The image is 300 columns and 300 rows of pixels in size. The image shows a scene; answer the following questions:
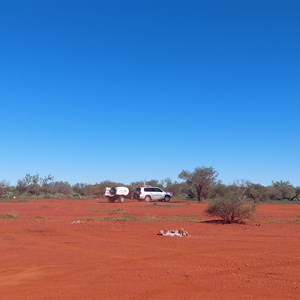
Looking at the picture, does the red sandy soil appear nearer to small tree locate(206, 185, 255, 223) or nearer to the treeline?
small tree locate(206, 185, 255, 223)

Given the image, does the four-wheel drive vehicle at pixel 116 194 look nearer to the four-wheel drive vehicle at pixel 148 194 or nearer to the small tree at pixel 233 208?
the four-wheel drive vehicle at pixel 148 194

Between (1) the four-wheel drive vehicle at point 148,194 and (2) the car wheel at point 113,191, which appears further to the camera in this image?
(1) the four-wheel drive vehicle at point 148,194

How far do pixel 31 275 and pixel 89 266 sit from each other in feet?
4.89

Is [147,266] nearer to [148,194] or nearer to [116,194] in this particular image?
[116,194]

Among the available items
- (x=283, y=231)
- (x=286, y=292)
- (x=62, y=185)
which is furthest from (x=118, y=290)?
(x=62, y=185)

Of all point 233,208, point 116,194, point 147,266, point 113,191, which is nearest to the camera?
point 147,266

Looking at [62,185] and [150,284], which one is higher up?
[62,185]

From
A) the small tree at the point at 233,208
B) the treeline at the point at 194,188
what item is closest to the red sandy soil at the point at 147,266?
the small tree at the point at 233,208

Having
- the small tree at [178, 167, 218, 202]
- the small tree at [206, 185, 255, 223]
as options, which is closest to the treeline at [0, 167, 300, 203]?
the small tree at [178, 167, 218, 202]

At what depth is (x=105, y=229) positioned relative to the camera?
19.7 metres

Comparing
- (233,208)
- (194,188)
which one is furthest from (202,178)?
(233,208)

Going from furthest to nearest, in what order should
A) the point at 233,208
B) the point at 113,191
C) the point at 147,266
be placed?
the point at 113,191
the point at 233,208
the point at 147,266

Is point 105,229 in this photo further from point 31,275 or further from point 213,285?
point 213,285

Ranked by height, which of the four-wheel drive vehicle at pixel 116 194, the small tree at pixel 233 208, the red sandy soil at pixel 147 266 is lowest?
the red sandy soil at pixel 147 266
